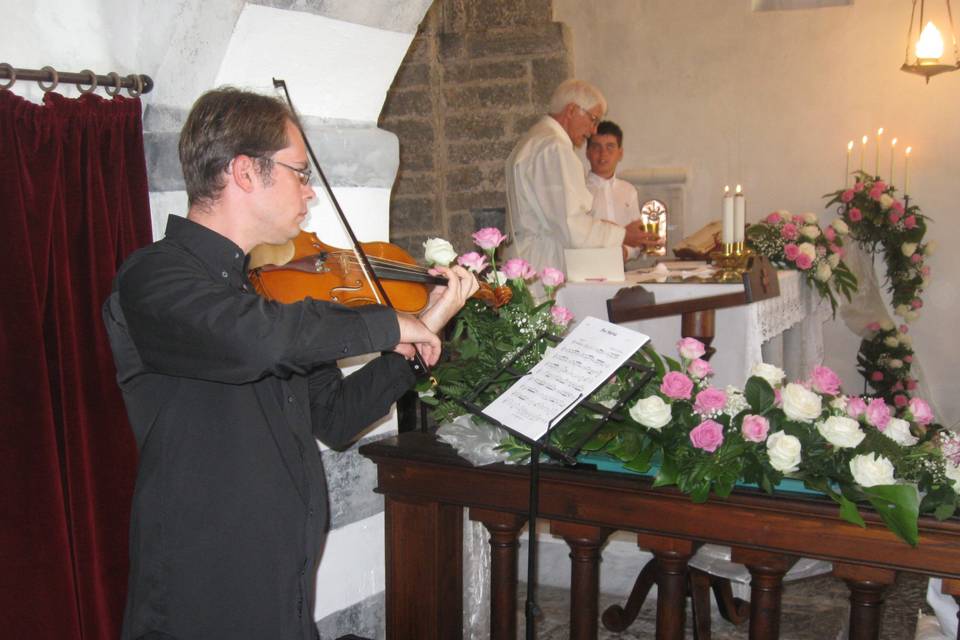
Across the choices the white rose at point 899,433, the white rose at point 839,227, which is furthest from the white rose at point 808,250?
→ the white rose at point 899,433

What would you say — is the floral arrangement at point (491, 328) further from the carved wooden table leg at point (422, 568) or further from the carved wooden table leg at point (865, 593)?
the carved wooden table leg at point (865, 593)

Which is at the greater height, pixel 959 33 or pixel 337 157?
pixel 959 33

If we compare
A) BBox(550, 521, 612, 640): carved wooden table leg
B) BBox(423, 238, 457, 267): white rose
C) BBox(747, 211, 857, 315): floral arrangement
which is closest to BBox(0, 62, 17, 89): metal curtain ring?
BBox(423, 238, 457, 267): white rose

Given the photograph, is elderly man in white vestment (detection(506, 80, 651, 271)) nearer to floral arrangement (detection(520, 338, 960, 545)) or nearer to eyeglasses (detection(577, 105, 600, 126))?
eyeglasses (detection(577, 105, 600, 126))

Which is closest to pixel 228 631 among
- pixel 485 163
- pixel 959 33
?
pixel 485 163

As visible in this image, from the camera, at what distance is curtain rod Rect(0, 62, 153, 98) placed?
222cm

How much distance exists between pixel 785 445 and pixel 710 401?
0.21 m

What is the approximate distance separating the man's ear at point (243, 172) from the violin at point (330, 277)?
0.46m

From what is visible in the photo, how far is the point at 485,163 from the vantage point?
24.8 feet

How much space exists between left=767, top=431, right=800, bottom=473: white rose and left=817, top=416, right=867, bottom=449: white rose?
75mm

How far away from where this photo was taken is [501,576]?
8.55 ft

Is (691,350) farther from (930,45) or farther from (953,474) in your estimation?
(930,45)

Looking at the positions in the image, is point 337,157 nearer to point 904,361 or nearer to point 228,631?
point 228,631

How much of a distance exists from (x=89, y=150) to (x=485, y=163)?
210 inches
